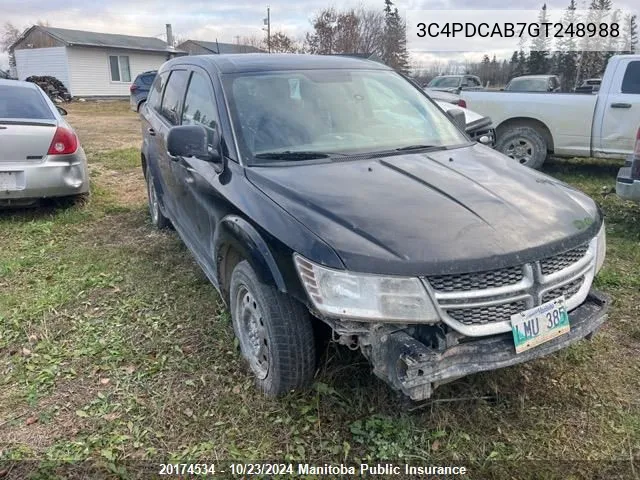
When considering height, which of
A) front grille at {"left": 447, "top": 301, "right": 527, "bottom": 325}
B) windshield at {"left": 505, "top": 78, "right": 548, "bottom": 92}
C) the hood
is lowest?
front grille at {"left": 447, "top": 301, "right": 527, "bottom": 325}

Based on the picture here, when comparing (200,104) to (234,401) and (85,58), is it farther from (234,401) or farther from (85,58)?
(85,58)

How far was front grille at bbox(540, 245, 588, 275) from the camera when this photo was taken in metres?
2.36

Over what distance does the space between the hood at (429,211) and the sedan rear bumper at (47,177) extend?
367 cm

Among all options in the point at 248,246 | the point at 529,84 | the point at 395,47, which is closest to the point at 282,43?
the point at 395,47

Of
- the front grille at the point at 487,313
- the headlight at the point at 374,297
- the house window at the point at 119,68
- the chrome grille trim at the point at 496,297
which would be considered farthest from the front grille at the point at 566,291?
the house window at the point at 119,68

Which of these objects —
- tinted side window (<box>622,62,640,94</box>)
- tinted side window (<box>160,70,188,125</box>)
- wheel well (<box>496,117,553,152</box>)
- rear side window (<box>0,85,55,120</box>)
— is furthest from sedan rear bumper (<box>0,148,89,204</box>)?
tinted side window (<box>622,62,640,94</box>)

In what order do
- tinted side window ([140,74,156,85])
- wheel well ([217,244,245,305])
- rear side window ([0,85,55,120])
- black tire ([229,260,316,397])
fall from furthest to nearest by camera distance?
1. tinted side window ([140,74,156,85])
2. rear side window ([0,85,55,120])
3. wheel well ([217,244,245,305])
4. black tire ([229,260,316,397])

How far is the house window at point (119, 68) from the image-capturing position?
30531 mm

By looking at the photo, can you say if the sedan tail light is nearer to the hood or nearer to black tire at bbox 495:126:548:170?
the hood

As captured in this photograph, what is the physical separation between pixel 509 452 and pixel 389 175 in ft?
4.85

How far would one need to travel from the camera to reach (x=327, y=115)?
3307 mm

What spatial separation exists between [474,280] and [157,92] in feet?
12.8

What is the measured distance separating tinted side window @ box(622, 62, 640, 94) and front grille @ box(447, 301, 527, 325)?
635 centimetres

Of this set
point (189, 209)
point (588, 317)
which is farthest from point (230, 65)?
point (588, 317)
